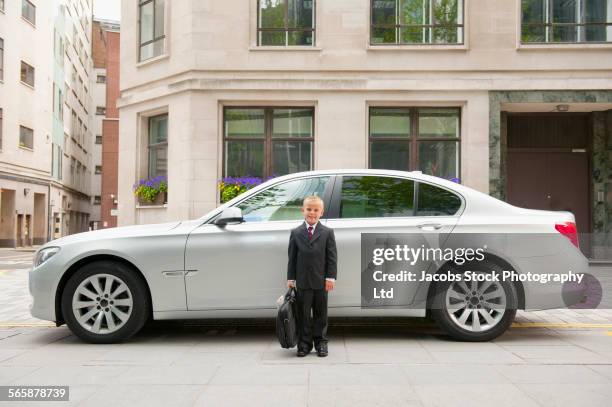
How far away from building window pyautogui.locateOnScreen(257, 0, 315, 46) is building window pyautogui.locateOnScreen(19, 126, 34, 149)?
27.0 meters

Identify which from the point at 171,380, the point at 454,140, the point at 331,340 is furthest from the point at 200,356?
the point at 454,140

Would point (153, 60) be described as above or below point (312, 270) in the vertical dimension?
above

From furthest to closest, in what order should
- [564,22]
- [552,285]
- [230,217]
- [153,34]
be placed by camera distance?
[153,34], [564,22], [552,285], [230,217]

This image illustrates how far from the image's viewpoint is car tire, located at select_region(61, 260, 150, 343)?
6.48 metres

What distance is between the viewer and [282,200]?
22.3 ft

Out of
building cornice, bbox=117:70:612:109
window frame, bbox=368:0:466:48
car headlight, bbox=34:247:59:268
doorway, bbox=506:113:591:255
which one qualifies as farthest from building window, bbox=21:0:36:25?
car headlight, bbox=34:247:59:268

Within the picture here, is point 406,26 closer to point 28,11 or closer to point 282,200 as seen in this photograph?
point 282,200

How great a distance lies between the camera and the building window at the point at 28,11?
39953 millimetres

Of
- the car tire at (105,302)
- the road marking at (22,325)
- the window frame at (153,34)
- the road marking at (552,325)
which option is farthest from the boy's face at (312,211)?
the window frame at (153,34)

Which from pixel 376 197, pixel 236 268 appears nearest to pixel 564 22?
pixel 376 197

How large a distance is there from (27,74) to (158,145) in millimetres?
26358

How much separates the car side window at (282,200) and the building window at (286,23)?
1108cm

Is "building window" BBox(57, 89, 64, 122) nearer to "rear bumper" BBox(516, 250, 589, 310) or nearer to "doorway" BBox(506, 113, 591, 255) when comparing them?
"doorway" BBox(506, 113, 591, 255)

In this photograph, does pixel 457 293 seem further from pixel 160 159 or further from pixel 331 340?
pixel 160 159
